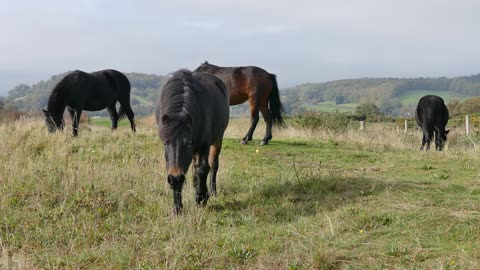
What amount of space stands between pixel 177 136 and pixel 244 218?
50.4 inches

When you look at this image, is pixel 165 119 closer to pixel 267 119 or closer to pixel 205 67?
pixel 267 119

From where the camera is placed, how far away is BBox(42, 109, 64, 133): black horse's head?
494 inches

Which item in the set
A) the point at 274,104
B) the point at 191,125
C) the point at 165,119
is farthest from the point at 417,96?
the point at 165,119

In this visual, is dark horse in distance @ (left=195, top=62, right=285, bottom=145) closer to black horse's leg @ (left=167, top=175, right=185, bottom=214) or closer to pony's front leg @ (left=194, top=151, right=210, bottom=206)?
pony's front leg @ (left=194, top=151, right=210, bottom=206)

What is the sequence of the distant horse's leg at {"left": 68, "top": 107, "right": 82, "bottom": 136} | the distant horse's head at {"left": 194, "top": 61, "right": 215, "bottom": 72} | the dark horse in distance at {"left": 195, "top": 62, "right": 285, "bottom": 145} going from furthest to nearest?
the distant horse's head at {"left": 194, "top": 61, "right": 215, "bottom": 72} < the dark horse in distance at {"left": 195, "top": 62, "right": 285, "bottom": 145} < the distant horse's leg at {"left": 68, "top": 107, "right": 82, "bottom": 136}

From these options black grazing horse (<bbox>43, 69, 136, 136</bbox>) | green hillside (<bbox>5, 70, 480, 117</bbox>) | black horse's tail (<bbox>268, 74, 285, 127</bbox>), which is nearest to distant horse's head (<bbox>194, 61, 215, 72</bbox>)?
black horse's tail (<bbox>268, 74, 285, 127</bbox>)

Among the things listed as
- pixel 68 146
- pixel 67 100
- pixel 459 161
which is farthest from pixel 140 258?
pixel 67 100

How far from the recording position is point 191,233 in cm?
501

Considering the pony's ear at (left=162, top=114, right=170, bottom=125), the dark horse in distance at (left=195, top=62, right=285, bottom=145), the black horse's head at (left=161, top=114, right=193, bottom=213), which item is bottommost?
the black horse's head at (left=161, top=114, right=193, bottom=213)

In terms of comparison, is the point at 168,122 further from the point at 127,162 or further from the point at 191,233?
the point at 127,162

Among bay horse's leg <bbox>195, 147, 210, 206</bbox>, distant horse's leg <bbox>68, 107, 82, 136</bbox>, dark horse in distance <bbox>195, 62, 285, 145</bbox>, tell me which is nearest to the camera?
bay horse's leg <bbox>195, 147, 210, 206</bbox>

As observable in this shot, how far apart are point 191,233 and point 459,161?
6663mm

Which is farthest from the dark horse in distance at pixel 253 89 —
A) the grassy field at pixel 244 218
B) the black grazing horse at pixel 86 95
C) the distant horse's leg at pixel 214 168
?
the distant horse's leg at pixel 214 168

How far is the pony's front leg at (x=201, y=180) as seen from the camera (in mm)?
6180
